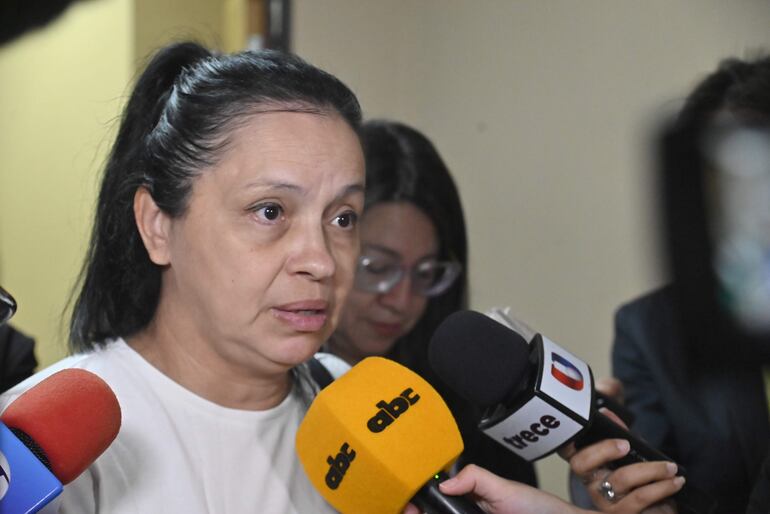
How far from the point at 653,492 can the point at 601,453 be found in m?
0.08

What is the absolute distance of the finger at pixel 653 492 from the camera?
3.76 feet

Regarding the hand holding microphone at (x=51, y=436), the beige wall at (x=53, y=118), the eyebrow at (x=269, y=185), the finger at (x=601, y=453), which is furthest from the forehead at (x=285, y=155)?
the beige wall at (x=53, y=118)

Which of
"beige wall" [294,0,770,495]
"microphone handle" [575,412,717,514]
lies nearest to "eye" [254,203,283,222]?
"microphone handle" [575,412,717,514]

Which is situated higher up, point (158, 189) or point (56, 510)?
point (158, 189)

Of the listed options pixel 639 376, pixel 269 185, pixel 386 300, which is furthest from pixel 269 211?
pixel 639 376

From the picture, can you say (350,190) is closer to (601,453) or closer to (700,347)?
(601,453)

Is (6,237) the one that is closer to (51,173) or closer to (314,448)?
(51,173)

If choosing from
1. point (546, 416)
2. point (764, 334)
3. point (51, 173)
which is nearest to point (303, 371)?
point (546, 416)

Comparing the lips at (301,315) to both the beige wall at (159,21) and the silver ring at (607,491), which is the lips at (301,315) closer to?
the silver ring at (607,491)

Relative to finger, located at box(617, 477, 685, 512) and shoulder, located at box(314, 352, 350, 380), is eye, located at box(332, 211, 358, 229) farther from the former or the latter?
finger, located at box(617, 477, 685, 512)

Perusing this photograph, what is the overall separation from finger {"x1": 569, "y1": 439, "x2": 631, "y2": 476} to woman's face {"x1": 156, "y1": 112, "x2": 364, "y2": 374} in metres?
0.38

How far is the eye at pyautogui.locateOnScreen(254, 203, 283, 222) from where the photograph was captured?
3.94 feet

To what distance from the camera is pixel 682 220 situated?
212 cm

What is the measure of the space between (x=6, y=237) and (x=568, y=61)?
157 cm
